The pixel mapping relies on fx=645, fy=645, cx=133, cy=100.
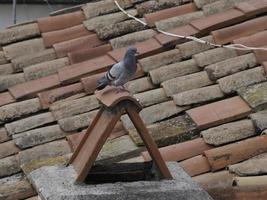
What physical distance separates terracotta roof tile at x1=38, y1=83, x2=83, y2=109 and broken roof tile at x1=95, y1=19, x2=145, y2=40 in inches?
29.5

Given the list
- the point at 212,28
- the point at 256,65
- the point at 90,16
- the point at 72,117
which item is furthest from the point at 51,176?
the point at 90,16

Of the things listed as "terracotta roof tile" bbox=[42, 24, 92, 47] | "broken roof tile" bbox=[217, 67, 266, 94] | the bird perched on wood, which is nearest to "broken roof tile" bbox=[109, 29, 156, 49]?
"terracotta roof tile" bbox=[42, 24, 92, 47]

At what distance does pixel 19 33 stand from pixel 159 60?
4.48 feet

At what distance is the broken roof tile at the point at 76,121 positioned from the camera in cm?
465

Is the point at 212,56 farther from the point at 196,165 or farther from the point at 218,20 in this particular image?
the point at 196,165

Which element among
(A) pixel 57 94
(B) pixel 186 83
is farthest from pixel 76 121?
(B) pixel 186 83

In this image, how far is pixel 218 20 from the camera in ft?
18.0

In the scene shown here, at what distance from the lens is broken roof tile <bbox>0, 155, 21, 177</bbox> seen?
14.4 feet

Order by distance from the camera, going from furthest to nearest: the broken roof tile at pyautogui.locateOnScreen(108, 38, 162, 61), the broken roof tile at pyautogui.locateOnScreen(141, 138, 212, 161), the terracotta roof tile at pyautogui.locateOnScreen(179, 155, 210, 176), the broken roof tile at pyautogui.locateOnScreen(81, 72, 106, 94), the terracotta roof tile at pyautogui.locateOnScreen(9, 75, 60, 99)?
the broken roof tile at pyautogui.locateOnScreen(108, 38, 162, 61)
the terracotta roof tile at pyautogui.locateOnScreen(9, 75, 60, 99)
the broken roof tile at pyautogui.locateOnScreen(81, 72, 106, 94)
the broken roof tile at pyautogui.locateOnScreen(141, 138, 212, 161)
the terracotta roof tile at pyautogui.locateOnScreen(179, 155, 210, 176)

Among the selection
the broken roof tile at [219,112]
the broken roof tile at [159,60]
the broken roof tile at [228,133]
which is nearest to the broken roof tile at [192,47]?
the broken roof tile at [159,60]

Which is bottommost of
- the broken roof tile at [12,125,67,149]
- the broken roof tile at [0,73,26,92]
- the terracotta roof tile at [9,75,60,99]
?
the broken roof tile at [12,125,67,149]

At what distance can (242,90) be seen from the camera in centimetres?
463

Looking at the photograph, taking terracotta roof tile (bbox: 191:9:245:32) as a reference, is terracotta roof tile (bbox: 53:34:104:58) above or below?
above

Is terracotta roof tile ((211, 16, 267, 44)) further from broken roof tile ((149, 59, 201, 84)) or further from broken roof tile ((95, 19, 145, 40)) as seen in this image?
broken roof tile ((95, 19, 145, 40))
